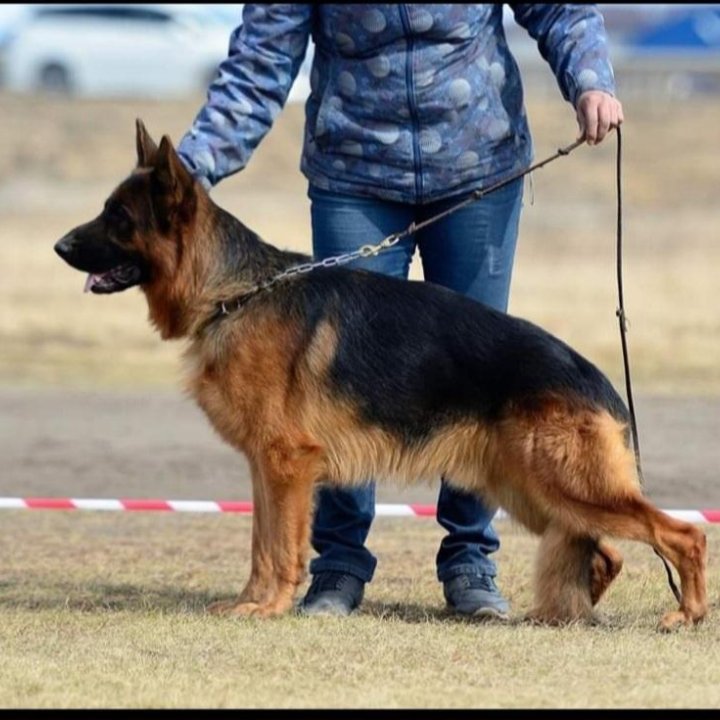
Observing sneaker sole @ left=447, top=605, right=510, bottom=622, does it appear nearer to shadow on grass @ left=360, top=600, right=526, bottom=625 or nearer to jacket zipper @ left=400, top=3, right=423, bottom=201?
shadow on grass @ left=360, top=600, right=526, bottom=625

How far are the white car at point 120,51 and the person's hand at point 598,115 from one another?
89.1 ft

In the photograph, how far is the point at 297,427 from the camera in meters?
6.09

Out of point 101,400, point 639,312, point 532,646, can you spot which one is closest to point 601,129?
point 532,646

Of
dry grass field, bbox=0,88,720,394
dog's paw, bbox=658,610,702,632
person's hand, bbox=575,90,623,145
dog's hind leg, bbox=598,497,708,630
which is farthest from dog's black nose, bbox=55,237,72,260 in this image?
dry grass field, bbox=0,88,720,394

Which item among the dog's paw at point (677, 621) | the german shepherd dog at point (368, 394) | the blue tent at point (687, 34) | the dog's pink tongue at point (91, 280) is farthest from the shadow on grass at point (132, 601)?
the blue tent at point (687, 34)

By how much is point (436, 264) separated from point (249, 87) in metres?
0.96

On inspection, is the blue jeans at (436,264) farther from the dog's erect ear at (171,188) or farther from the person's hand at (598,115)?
the dog's erect ear at (171,188)

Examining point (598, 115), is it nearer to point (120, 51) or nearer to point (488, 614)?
point (488, 614)

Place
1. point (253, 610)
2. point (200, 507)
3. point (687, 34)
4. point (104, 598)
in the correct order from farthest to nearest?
point (687, 34), point (200, 507), point (104, 598), point (253, 610)

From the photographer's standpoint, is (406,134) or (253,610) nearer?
(253,610)

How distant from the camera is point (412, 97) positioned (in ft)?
20.7

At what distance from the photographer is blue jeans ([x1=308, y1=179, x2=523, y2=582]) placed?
6.48m

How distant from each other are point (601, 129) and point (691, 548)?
1.50 metres

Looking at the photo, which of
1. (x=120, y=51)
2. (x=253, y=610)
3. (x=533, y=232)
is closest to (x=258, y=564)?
(x=253, y=610)
